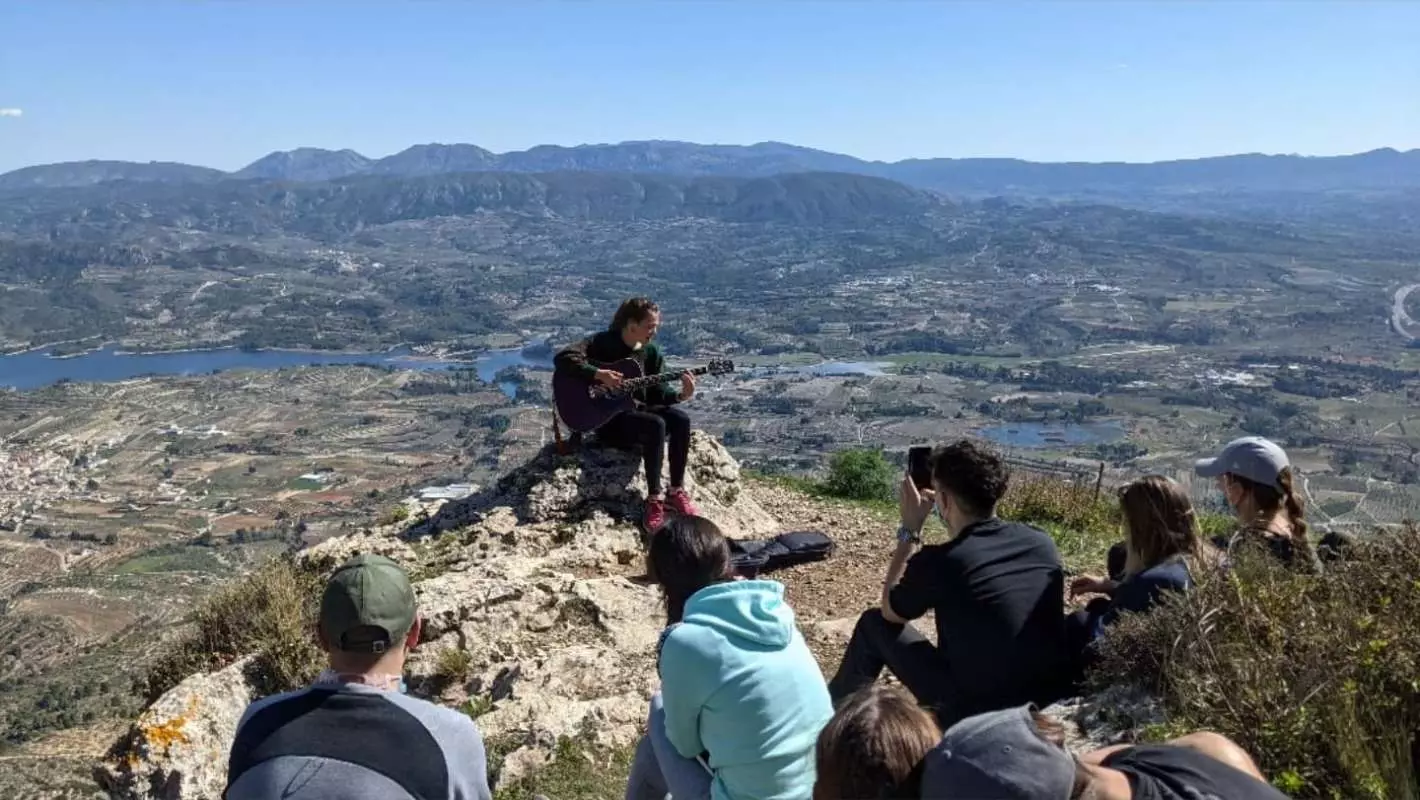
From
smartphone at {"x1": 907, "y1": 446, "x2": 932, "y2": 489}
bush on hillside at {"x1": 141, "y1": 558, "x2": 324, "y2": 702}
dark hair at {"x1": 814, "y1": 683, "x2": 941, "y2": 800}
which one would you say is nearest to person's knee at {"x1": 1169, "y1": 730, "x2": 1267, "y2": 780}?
dark hair at {"x1": 814, "y1": 683, "x2": 941, "y2": 800}

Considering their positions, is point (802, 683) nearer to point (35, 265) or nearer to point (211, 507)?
point (211, 507)

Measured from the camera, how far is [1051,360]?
70.9 m

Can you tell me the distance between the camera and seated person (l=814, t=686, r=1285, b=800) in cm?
195

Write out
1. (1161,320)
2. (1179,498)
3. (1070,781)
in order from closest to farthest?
(1070,781) → (1179,498) → (1161,320)

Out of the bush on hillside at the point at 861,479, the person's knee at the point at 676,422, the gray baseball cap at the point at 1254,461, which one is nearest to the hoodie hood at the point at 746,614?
the gray baseball cap at the point at 1254,461

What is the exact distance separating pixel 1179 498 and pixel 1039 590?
33.1 inches

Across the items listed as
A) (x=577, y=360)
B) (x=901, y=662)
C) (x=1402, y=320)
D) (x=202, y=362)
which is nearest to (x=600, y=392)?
(x=577, y=360)

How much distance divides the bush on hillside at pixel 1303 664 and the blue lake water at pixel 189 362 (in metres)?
73.1

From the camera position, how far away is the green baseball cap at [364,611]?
2637 millimetres

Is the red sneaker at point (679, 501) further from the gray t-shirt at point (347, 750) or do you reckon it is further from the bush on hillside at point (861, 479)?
the gray t-shirt at point (347, 750)

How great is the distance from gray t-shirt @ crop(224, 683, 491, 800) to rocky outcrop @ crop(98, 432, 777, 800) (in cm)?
180

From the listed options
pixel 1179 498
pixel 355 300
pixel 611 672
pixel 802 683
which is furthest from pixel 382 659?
pixel 355 300

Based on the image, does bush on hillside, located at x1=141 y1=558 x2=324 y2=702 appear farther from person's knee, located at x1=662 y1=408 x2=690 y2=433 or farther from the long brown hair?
the long brown hair

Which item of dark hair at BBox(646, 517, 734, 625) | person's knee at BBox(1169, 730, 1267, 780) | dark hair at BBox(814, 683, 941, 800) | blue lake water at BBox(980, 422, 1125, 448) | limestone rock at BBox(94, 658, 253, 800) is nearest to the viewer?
dark hair at BBox(814, 683, 941, 800)
